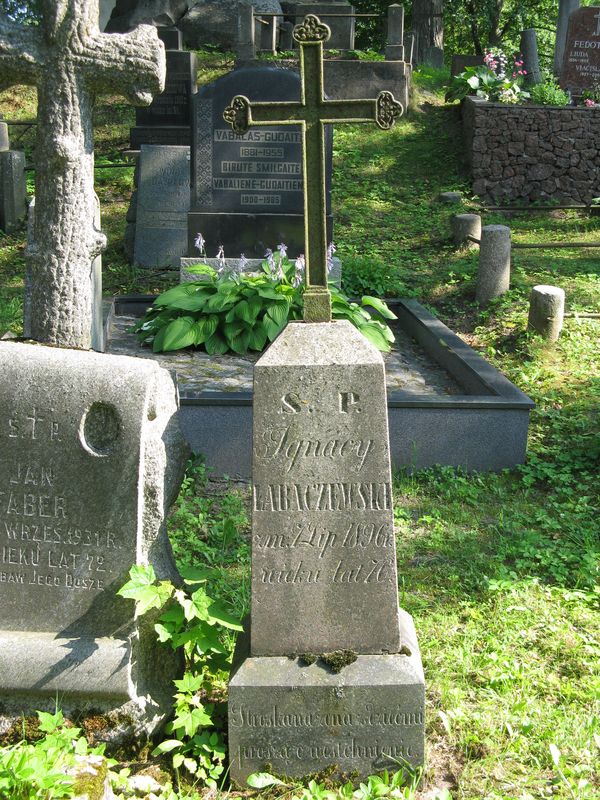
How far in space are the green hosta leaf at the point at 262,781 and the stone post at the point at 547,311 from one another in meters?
5.53

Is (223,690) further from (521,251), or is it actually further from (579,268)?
(521,251)

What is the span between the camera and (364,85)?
1552 centimetres

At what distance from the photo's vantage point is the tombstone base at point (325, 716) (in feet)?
9.98

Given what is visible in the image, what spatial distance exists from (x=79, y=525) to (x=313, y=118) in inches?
64.4

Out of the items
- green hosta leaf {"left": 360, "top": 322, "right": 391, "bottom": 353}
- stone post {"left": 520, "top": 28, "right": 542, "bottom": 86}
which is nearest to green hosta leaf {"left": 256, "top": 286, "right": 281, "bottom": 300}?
green hosta leaf {"left": 360, "top": 322, "right": 391, "bottom": 353}

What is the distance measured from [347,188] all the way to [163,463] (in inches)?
443

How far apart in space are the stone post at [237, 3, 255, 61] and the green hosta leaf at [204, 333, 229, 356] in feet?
35.4

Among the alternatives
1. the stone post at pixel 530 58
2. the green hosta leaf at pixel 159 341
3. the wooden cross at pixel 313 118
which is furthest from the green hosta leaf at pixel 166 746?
the stone post at pixel 530 58

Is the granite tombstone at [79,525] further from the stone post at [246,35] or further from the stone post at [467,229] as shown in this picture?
the stone post at [246,35]

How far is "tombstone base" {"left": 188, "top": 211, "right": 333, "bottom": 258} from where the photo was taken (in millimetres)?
9000

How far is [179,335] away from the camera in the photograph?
7.24 metres

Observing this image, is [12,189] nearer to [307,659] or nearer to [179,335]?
[179,335]

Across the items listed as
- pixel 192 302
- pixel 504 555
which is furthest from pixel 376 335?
pixel 504 555

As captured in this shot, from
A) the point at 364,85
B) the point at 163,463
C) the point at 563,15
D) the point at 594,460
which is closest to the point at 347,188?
the point at 364,85
